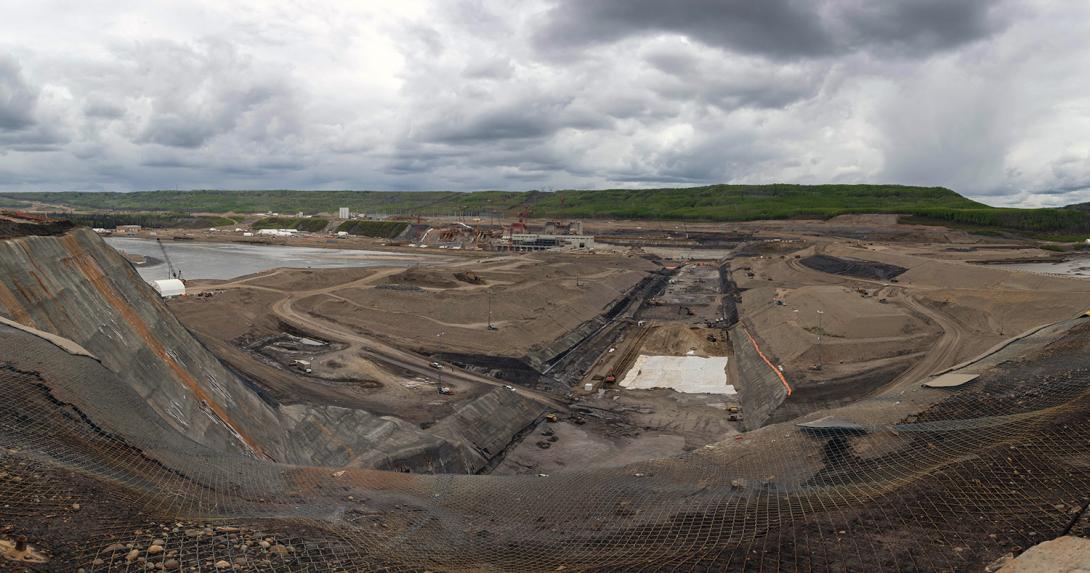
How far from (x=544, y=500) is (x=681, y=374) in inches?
1340

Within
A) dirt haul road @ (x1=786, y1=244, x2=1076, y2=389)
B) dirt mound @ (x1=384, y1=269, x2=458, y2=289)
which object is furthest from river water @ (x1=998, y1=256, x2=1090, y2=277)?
dirt mound @ (x1=384, y1=269, x2=458, y2=289)

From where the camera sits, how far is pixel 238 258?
445 feet

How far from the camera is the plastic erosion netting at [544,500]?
10.3 m

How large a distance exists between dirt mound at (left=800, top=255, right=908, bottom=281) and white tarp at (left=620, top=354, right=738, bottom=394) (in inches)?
1865

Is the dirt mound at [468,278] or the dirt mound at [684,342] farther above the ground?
the dirt mound at [468,278]

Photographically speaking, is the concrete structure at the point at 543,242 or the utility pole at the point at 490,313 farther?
the concrete structure at the point at 543,242

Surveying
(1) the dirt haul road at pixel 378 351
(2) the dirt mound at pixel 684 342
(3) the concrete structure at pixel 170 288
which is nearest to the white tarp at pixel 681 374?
(2) the dirt mound at pixel 684 342

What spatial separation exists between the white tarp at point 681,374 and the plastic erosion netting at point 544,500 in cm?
2552

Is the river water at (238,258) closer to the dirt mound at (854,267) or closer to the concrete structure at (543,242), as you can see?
the concrete structure at (543,242)

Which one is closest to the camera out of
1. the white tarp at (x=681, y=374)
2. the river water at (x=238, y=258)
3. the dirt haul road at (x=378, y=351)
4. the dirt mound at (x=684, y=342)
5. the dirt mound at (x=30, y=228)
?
the dirt mound at (x=30, y=228)

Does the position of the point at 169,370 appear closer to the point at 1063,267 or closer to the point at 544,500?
the point at 544,500

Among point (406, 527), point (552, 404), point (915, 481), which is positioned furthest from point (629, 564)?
point (552, 404)

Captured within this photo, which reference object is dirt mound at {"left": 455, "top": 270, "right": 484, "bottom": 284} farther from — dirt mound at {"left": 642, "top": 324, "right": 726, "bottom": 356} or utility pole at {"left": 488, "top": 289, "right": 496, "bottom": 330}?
dirt mound at {"left": 642, "top": 324, "right": 726, "bottom": 356}

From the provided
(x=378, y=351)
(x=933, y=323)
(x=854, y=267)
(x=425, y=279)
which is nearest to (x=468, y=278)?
(x=425, y=279)
